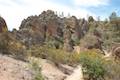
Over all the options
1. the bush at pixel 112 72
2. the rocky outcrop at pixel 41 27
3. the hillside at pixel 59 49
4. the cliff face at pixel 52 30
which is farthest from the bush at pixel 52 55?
the rocky outcrop at pixel 41 27

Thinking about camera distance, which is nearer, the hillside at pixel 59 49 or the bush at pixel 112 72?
the hillside at pixel 59 49

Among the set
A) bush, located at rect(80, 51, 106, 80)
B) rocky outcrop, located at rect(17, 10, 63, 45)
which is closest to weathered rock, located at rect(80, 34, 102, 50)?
rocky outcrop, located at rect(17, 10, 63, 45)

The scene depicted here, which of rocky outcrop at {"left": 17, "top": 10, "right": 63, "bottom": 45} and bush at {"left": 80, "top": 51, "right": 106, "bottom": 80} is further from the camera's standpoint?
rocky outcrop at {"left": 17, "top": 10, "right": 63, "bottom": 45}

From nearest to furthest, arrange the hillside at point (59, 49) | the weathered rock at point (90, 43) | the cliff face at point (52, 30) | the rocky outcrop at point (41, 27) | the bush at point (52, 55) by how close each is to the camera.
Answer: the hillside at point (59, 49)
the bush at point (52, 55)
the weathered rock at point (90, 43)
the rocky outcrop at point (41, 27)
the cliff face at point (52, 30)

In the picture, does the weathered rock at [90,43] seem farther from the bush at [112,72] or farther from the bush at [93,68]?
the bush at [93,68]

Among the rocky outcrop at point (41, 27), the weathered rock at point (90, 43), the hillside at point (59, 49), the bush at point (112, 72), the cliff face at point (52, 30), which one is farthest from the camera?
the cliff face at point (52, 30)

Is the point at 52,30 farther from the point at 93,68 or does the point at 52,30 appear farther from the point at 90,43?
the point at 93,68

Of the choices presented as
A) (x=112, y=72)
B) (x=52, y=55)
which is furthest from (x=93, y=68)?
(x=52, y=55)

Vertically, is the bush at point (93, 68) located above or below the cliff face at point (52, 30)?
below

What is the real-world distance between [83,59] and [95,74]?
1.49 metres

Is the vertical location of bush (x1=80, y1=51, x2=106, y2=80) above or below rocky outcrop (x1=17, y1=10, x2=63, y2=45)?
below

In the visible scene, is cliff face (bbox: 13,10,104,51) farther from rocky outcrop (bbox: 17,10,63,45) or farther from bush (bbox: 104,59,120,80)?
bush (bbox: 104,59,120,80)

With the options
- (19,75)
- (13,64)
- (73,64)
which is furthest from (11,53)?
(73,64)

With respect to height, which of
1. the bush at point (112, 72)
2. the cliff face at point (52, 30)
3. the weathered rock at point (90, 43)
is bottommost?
the bush at point (112, 72)
